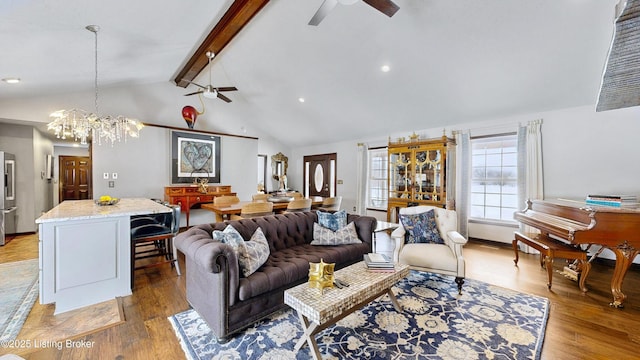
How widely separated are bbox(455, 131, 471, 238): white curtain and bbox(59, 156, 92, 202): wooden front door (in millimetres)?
10213

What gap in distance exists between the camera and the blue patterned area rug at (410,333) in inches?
71.0

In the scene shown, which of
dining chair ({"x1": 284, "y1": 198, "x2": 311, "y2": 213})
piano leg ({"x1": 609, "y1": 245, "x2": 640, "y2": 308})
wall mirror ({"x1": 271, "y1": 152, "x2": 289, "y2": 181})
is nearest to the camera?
piano leg ({"x1": 609, "y1": 245, "x2": 640, "y2": 308})

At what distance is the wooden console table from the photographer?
17.1ft

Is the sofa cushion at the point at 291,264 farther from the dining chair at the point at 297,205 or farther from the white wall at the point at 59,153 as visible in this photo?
the white wall at the point at 59,153

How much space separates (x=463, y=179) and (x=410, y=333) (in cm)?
377

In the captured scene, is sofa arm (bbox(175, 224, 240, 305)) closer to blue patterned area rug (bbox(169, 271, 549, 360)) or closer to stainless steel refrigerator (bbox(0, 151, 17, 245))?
blue patterned area rug (bbox(169, 271, 549, 360))

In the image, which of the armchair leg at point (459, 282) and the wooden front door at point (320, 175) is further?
the wooden front door at point (320, 175)

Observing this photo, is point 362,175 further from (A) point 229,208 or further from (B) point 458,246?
(B) point 458,246

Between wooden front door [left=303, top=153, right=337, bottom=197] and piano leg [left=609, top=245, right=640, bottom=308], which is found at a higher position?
wooden front door [left=303, top=153, right=337, bottom=197]

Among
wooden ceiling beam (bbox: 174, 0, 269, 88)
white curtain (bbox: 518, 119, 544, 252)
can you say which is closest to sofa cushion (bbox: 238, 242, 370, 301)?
wooden ceiling beam (bbox: 174, 0, 269, 88)

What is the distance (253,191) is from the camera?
6938mm

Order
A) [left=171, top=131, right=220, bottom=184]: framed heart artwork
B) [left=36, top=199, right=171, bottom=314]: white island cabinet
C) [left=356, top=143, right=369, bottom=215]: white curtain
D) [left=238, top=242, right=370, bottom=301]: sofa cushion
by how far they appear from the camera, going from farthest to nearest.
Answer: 1. [left=356, top=143, right=369, bottom=215]: white curtain
2. [left=171, top=131, right=220, bottom=184]: framed heart artwork
3. [left=36, top=199, right=171, bottom=314]: white island cabinet
4. [left=238, top=242, right=370, bottom=301]: sofa cushion

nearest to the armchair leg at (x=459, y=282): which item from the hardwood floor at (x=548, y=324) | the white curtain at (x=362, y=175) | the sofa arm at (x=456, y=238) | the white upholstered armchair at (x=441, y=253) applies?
the white upholstered armchair at (x=441, y=253)

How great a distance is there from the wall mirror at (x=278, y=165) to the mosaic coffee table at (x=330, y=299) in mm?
6450
